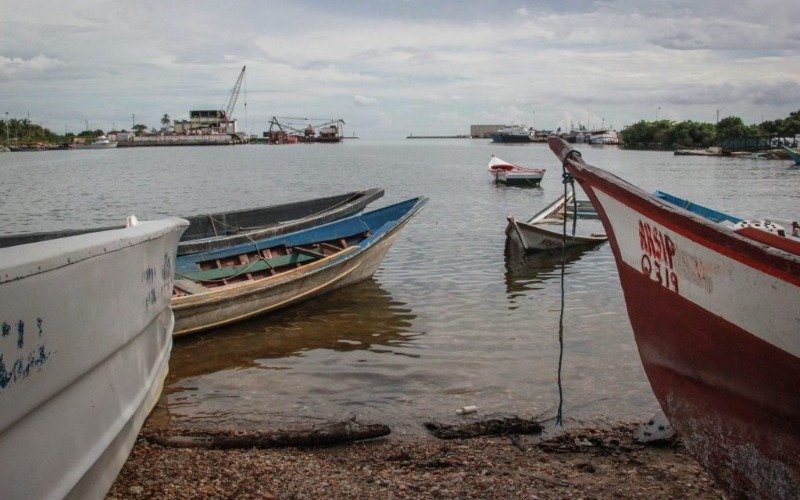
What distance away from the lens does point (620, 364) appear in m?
8.87

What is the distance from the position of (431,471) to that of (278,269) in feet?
23.8

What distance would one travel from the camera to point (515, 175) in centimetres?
4041

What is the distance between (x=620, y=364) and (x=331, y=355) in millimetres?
3790

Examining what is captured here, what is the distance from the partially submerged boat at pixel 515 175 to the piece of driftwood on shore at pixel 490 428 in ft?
111

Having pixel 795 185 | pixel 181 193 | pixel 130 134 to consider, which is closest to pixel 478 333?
pixel 181 193

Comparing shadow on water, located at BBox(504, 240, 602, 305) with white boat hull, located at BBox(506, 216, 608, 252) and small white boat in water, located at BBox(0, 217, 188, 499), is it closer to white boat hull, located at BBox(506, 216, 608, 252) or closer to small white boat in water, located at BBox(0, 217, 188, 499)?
white boat hull, located at BBox(506, 216, 608, 252)

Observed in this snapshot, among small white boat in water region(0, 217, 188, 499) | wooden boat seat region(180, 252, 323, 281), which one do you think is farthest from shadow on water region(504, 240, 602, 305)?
small white boat in water region(0, 217, 188, 499)

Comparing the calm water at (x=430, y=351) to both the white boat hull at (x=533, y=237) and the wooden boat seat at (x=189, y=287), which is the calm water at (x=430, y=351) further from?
the wooden boat seat at (x=189, y=287)

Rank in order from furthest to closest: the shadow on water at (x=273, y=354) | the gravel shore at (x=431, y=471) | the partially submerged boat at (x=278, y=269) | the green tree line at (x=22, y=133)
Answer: the green tree line at (x=22, y=133), the partially submerged boat at (x=278, y=269), the shadow on water at (x=273, y=354), the gravel shore at (x=431, y=471)

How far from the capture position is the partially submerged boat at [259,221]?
1148cm

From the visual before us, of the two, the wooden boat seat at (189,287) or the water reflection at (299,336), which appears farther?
the wooden boat seat at (189,287)

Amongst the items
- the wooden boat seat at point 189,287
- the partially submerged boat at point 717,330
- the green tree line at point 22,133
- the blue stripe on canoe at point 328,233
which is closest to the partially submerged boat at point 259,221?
the blue stripe on canoe at point 328,233

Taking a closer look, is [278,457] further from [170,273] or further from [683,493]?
[683,493]

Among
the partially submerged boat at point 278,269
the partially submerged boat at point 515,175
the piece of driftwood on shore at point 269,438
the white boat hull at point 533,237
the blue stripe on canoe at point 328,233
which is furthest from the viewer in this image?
the partially submerged boat at point 515,175
